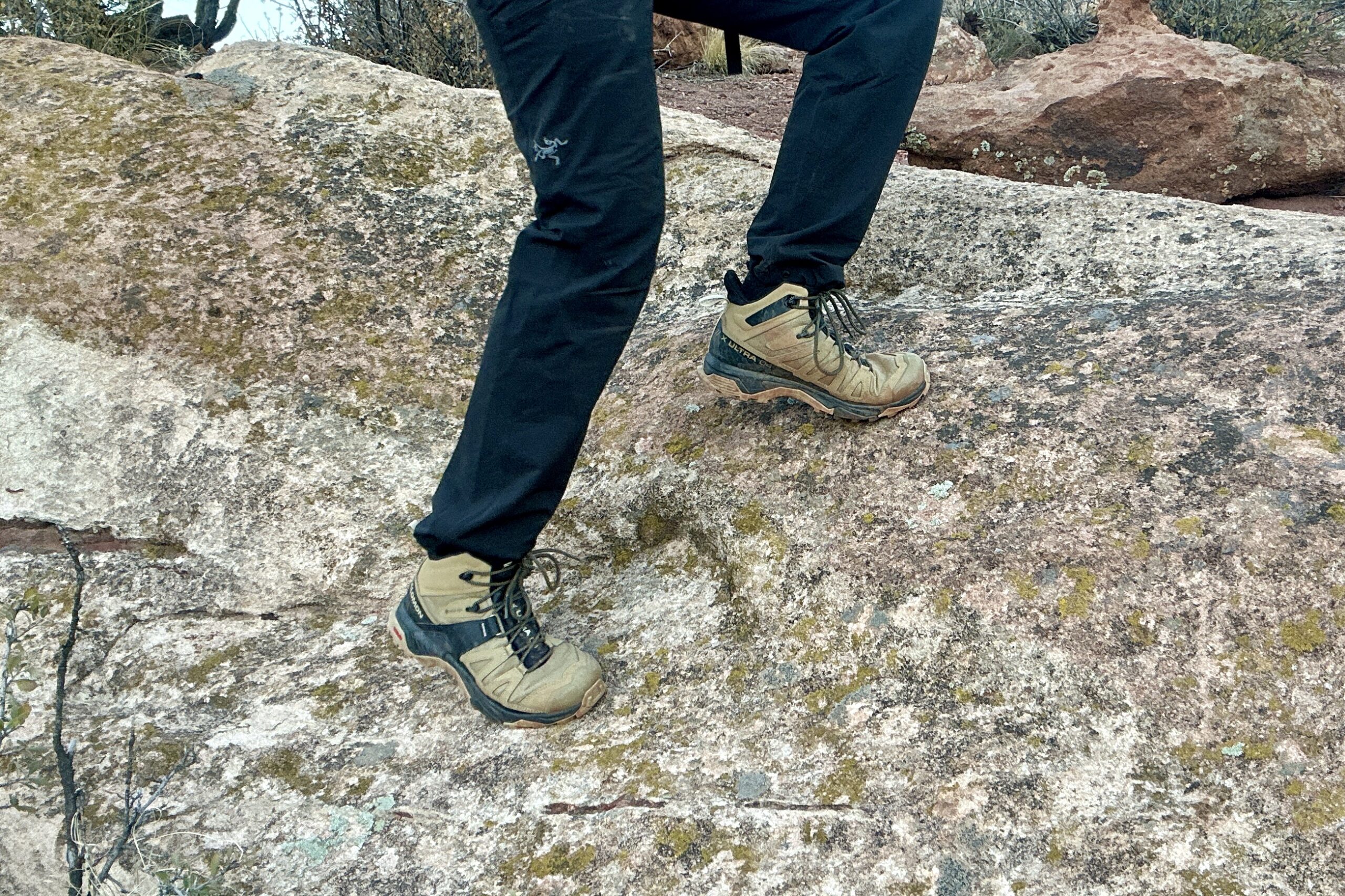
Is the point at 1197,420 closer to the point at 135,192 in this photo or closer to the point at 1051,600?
the point at 1051,600

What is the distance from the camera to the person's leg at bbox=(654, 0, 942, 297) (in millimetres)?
1804

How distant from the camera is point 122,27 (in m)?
5.98

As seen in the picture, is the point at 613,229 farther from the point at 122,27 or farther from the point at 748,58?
the point at 748,58

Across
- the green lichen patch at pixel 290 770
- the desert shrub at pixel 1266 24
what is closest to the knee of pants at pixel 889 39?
the green lichen patch at pixel 290 770

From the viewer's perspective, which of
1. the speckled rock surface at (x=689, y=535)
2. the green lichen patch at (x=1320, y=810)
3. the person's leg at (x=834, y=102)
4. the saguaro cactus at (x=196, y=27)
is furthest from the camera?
the saguaro cactus at (x=196, y=27)

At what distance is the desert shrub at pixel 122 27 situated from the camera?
5.67 metres

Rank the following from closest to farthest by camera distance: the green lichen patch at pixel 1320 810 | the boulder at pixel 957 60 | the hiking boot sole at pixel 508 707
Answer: the green lichen patch at pixel 1320 810 < the hiking boot sole at pixel 508 707 < the boulder at pixel 957 60

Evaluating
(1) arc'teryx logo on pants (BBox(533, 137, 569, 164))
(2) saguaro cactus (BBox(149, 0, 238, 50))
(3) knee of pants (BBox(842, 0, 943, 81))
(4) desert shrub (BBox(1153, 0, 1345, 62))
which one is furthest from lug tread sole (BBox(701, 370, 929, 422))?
(4) desert shrub (BBox(1153, 0, 1345, 62))

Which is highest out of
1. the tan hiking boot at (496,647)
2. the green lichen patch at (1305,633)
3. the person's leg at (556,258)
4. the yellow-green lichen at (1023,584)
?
the person's leg at (556,258)

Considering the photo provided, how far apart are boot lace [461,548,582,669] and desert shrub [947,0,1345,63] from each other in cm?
707

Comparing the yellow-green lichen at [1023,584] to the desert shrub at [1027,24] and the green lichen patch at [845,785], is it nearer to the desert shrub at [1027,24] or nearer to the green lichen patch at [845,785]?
the green lichen patch at [845,785]

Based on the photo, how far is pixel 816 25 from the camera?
5.99ft

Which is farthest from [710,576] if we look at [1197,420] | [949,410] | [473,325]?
[473,325]

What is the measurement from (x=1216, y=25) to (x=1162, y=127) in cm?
423
